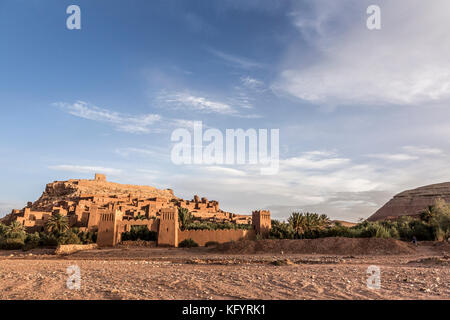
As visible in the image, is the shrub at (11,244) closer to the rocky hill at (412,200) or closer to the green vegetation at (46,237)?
the green vegetation at (46,237)

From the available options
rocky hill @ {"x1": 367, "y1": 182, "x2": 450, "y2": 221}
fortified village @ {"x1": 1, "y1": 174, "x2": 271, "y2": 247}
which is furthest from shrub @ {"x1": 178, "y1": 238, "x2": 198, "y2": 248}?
rocky hill @ {"x1": 367, "y1": 182, "x2": 450, "y2": 221}

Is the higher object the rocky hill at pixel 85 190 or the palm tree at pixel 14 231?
the rocky hill at pixel 85 190

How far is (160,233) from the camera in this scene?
2958 cm

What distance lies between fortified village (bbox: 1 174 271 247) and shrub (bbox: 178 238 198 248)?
43 cm

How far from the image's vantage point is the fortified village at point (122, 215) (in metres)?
29.8

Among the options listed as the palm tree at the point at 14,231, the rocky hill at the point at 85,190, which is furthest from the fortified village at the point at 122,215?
the palm tree at the point at 14,231

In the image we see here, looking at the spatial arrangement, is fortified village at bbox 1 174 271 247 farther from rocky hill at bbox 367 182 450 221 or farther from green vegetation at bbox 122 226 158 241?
rocky hill at bbox 367 182 450 221

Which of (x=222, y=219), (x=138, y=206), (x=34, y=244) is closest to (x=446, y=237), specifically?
(x=34, y=244)

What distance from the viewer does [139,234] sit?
33.0 meters

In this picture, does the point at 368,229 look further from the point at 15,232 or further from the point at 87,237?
the point at 15,232

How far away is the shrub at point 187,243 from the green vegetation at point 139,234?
3.46 metres

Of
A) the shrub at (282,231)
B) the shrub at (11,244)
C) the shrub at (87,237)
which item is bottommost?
the shrub at (11,244)

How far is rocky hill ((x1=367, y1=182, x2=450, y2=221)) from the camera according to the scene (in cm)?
6693
